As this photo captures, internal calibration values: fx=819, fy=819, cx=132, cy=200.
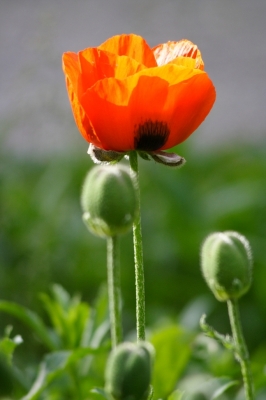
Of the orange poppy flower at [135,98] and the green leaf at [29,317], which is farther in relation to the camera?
the green leaf at [29,317]

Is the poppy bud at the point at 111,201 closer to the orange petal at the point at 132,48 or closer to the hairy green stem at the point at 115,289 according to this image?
the hairy green stem at the point at 115,289

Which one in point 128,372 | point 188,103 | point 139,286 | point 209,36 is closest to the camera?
point 128,372

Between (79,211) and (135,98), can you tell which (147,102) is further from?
(79,211)

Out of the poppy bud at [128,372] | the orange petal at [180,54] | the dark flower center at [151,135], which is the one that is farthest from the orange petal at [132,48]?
the poppy bud at [128,372]

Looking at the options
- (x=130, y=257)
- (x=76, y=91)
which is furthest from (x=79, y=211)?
(x=76, y=91)

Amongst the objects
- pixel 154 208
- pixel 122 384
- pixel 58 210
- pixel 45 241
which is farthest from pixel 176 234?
pixel 122 384

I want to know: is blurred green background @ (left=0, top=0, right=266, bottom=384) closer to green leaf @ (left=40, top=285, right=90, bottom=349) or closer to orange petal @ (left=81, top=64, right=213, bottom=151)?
green leaf @ (left=40, top=285, right=90, bottom=349)

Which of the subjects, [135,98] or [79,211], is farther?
[79,211]
